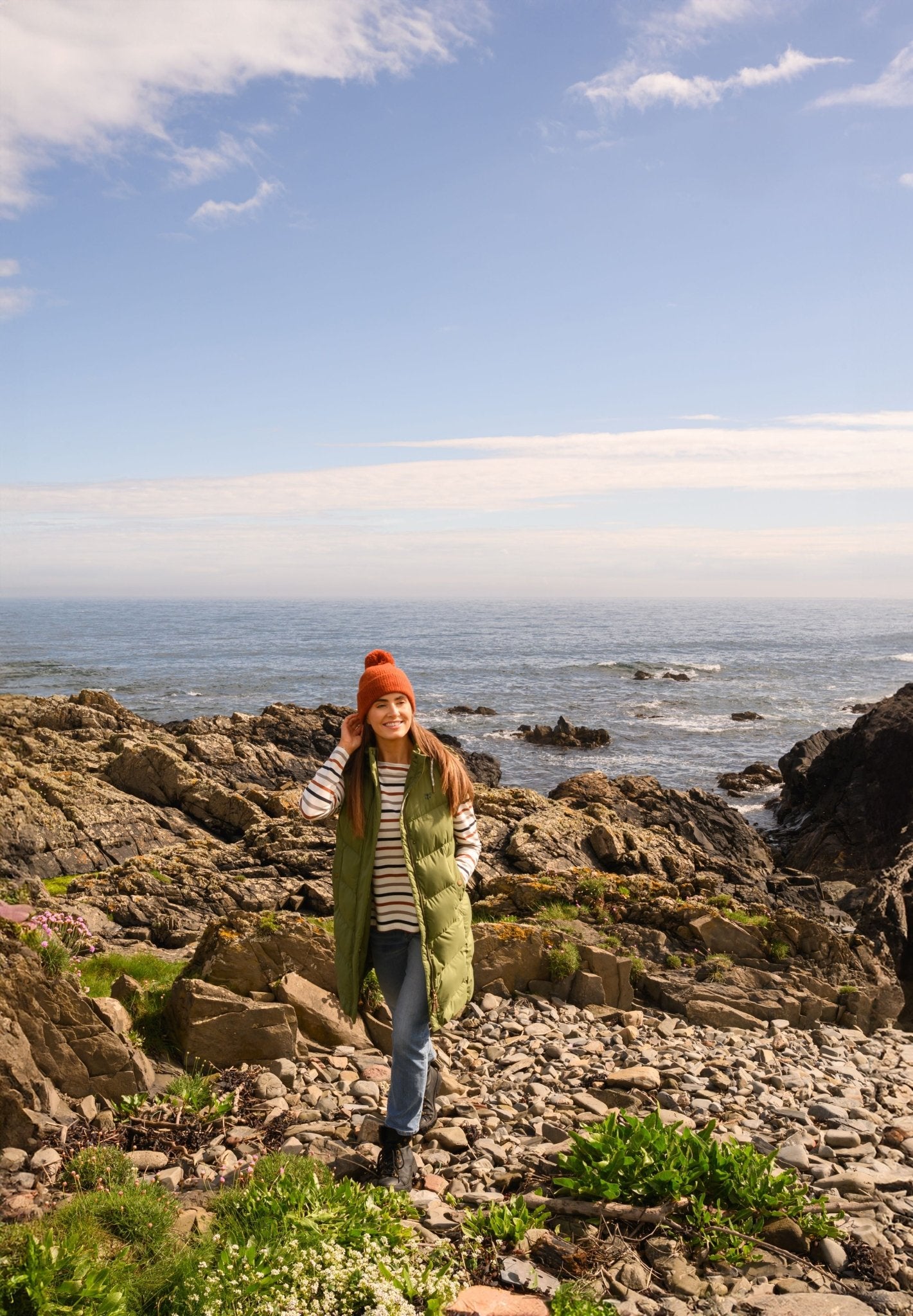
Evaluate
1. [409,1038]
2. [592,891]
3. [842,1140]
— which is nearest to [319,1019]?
[409,1038]

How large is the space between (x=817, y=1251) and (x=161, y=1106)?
3997mm

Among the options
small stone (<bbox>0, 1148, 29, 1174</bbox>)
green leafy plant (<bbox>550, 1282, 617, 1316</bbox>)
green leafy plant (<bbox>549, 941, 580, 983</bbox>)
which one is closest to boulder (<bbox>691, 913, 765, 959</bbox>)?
green leafy plant (<bbox>549, 941, 580, 983</bbox>)

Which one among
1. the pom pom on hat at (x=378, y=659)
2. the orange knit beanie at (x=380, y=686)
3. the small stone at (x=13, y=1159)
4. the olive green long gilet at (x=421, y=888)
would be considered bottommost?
the small stone at (x=13, y=1159)

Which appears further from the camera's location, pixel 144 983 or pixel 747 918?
pixel 747 918

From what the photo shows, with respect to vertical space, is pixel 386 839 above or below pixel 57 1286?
above

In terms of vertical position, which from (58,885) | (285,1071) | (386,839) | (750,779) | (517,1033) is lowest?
(750,779)

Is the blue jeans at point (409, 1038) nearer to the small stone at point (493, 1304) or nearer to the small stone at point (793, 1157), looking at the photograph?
the small stone at point (493, 1304)

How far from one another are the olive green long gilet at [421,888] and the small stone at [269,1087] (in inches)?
54.7

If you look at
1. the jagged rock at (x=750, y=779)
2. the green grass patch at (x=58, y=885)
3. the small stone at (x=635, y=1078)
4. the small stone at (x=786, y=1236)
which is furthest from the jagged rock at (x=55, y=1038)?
the jagged rock at (x=750, y=779)

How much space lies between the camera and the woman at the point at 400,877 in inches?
204

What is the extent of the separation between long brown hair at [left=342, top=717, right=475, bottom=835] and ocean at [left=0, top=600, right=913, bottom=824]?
23.2 meters

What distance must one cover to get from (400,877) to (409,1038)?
0.90 m

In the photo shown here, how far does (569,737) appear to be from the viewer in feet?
119

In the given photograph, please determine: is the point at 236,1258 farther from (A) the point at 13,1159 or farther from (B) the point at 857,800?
(B) the point at 857,800
